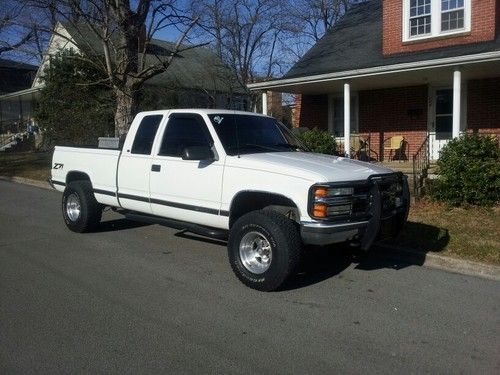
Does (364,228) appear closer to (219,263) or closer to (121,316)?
(219,263)

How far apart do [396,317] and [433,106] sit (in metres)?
12.0

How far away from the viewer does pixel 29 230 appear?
29.0 feet

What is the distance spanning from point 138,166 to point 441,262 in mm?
4094

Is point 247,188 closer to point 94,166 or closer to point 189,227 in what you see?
point 189,227

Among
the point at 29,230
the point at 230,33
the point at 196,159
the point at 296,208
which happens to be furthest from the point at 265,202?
the point at 230,33

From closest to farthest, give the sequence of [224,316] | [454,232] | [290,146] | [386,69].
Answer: [224,316], [290,146], [454,232], [386,69]

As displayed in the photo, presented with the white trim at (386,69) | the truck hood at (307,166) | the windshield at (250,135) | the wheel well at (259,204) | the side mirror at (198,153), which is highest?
the white trim at (386,69)

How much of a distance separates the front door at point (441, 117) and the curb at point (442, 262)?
29.6ft

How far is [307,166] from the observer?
5.66 m

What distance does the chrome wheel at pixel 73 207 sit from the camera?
8461 millimetres

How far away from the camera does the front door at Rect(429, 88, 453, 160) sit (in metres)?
15.5

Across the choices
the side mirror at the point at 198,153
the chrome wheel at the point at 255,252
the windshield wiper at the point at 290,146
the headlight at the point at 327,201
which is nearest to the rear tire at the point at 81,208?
the side mirror at the point at 198,153

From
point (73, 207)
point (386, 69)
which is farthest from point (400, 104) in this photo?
point (73, 207)

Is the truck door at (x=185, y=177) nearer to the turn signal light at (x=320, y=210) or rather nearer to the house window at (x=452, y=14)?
the turn signal light at (x=320, y=210)
